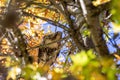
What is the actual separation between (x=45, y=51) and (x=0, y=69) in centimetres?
345

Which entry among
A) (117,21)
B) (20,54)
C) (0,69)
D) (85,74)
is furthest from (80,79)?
(20,54)

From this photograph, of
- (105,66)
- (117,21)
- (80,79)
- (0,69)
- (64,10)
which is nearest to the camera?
(117,21)

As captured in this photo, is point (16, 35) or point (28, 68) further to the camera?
point (16, 35)

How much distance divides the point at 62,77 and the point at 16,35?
2830mm

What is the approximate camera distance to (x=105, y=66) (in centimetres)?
137

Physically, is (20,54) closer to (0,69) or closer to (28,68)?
(0,69)

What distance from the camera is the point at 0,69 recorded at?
2051mm

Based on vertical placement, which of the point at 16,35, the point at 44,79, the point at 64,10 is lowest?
the point at 44,79

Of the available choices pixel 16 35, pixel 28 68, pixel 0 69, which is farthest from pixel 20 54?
pixel 28 68

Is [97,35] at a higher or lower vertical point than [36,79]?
higher

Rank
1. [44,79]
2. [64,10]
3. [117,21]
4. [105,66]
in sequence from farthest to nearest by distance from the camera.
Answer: [64,10], [44,79], [105,66], [117,21]

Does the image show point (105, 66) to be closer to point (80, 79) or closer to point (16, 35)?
point (80, 79)

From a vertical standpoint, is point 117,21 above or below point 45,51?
below

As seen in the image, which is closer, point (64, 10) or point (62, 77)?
point (62, 77)
